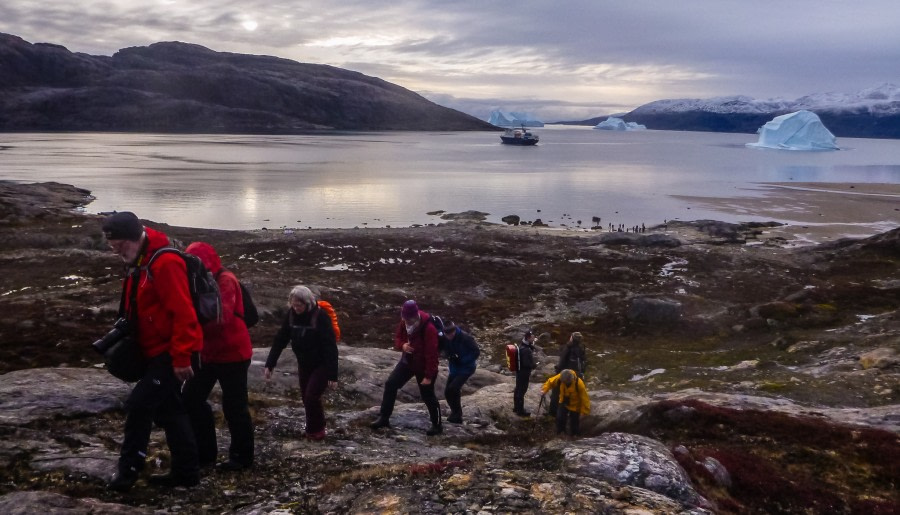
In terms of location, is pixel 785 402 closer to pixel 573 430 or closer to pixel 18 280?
pixel 573 430

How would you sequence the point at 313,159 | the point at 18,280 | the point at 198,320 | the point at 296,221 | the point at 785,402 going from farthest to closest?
1. the point at 313,159
2. the point at 296,221
3. the point at 18,280
4. the point at 785,402
5. the point at 198,320

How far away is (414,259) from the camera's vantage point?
38.6 metres

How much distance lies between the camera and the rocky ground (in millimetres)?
7234

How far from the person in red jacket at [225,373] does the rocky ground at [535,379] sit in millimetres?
332

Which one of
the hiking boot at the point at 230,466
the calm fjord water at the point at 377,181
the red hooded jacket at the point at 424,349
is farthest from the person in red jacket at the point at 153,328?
the calm fjord water at the point at 377,181

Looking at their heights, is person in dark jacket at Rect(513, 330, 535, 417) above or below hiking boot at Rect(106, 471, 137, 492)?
below

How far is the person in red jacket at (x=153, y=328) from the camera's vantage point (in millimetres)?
6070

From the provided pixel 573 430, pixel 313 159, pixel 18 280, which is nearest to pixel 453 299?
pixel 573 430

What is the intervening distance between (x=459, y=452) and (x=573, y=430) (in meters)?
3.62

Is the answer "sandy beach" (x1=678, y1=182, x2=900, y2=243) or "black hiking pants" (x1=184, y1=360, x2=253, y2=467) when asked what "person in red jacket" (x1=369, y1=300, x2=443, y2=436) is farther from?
"sandy beach" (x1=678, y1=182, x2=900, y2=243)

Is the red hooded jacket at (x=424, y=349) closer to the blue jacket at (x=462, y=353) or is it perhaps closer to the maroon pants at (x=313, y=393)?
the blue jacket at (x=462, y=353)

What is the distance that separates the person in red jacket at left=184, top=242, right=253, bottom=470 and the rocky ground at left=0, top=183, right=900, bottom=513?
Result: 0.33 meters

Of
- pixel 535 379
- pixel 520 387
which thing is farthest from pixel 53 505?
pixel 535 379

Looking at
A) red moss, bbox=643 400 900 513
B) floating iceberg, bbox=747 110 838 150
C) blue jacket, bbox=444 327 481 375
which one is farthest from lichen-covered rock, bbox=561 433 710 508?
floating iceberg, bbox=747 110 838 150
